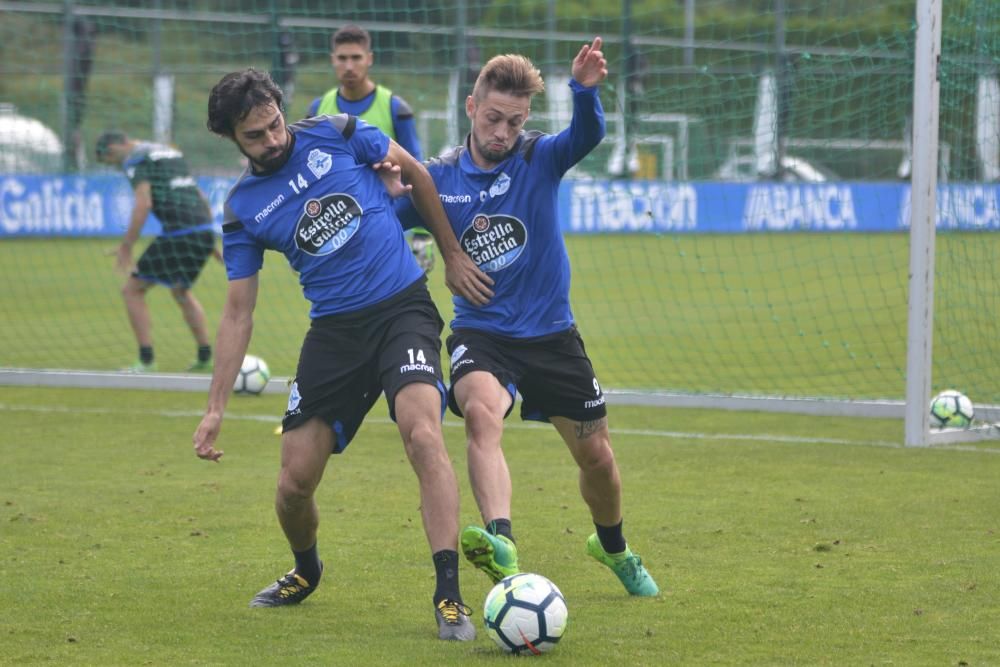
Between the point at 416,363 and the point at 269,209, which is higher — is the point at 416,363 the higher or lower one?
the lower one

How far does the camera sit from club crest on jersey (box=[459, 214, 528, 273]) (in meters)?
5.82

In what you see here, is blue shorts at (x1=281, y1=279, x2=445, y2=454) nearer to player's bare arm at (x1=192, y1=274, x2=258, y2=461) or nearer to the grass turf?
player's bare arm at (x1=192, y1=274, x2=258, y2=461)

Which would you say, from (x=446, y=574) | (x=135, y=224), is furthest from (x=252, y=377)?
(x=446, y=574)

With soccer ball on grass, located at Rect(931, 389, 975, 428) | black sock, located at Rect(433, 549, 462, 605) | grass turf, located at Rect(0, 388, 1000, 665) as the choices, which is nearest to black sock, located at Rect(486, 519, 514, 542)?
black sock, located at Rect(433, 549, 462, 605)

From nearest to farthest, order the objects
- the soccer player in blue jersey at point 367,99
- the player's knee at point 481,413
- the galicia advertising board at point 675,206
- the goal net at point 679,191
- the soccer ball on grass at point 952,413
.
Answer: the player's knee at point 481,413
the soccer ball on grass at point 952,413
the soccer player in blue jersey at point 367,99
the goal net at point 679,191
the galicia advertising board at point 675,206

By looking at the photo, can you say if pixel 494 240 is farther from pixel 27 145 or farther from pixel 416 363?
pixel 27 145

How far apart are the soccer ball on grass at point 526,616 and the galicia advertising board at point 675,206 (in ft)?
20.9

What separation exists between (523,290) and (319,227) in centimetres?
87

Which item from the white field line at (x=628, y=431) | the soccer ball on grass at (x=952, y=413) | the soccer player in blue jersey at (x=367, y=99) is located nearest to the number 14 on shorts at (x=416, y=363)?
the white field line at (x=628, y=431)

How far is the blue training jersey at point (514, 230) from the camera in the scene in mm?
5797

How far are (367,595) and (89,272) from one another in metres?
15.8

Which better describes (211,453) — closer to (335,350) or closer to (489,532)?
(335,350)

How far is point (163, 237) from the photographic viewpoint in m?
12.6

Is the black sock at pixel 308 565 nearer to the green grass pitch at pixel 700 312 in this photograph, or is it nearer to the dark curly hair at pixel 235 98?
the dark curly hair at pixel 235 98
